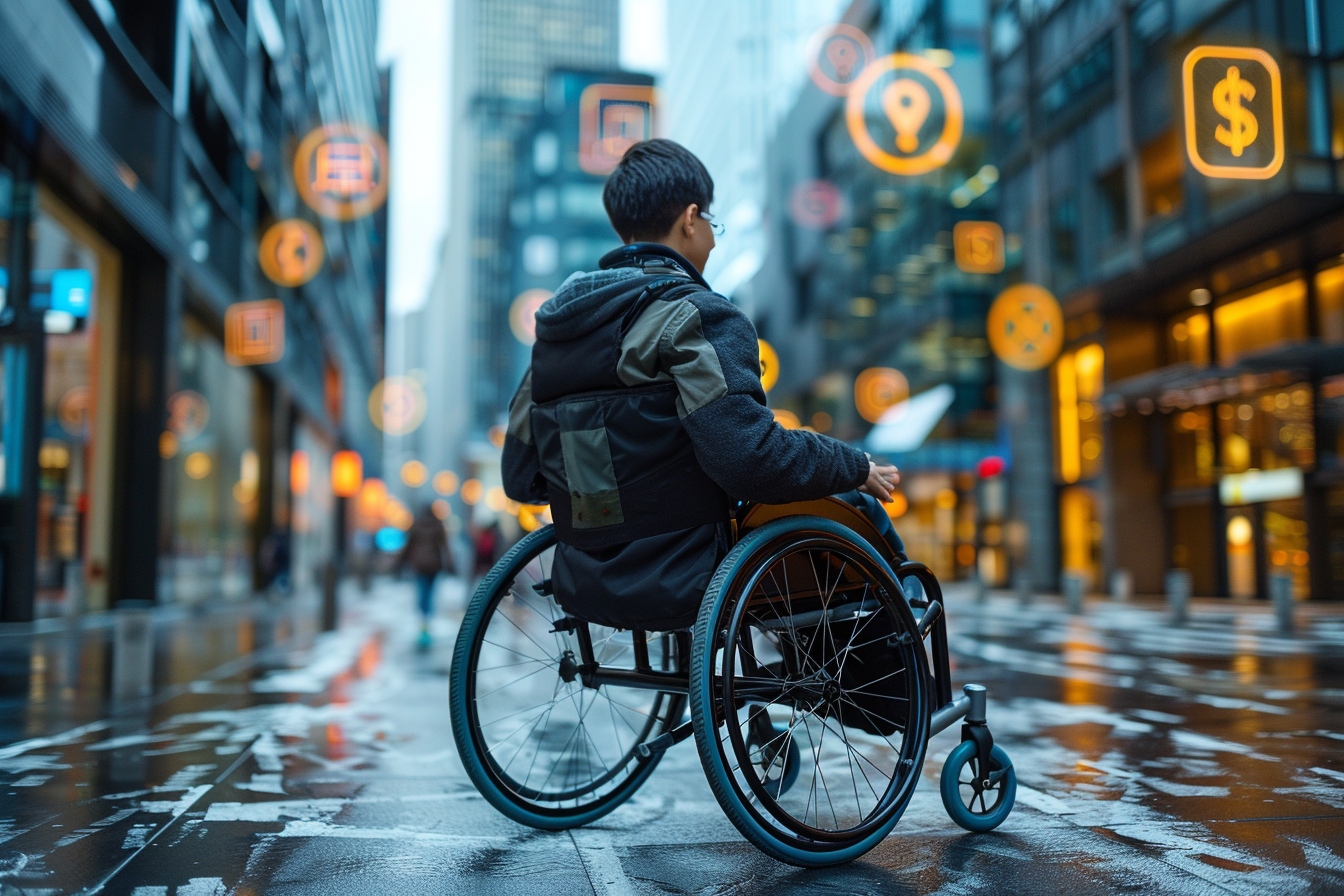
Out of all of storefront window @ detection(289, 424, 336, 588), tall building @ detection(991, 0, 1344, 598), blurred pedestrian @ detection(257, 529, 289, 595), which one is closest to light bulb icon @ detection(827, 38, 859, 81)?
tall building @ detection(991, 0, 1344, 598)

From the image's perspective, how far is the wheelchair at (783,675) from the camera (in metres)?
2.72

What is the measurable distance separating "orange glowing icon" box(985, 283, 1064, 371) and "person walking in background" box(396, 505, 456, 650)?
15.2m

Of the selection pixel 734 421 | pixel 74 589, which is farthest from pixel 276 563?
pixel 734 421

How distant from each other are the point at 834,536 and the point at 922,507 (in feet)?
120

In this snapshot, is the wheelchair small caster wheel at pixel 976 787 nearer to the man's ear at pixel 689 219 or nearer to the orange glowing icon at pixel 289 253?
the man's ear at pixel 689 219

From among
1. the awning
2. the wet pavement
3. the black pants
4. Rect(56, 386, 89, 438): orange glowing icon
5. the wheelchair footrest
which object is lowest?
the wet pavement

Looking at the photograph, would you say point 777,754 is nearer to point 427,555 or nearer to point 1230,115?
point 427,555

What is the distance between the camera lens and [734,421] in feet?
9.26

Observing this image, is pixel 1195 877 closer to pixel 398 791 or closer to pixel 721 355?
pixel 721 355

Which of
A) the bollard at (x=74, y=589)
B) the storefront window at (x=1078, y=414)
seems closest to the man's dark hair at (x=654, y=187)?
the bollard at (x=74, y=589)

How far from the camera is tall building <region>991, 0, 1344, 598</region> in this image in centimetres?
1897

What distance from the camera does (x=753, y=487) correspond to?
283 cm

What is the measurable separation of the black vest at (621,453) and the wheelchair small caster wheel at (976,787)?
3.19 ft

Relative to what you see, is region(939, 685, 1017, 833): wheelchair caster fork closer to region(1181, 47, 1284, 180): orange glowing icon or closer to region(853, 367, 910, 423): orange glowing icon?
region(1181, 47, 1284, 180): orange glowing icon
